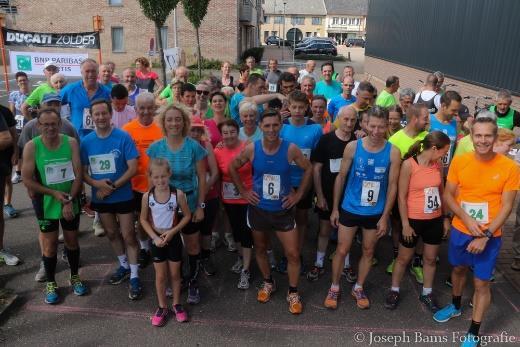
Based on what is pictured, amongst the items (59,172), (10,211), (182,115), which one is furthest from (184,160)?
(10,211)

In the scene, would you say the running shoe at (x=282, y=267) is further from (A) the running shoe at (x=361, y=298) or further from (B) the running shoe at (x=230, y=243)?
(A) the running shoe at (x=361, y=298)

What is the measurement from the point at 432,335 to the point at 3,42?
10.4 metres

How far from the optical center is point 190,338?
11.6 ft

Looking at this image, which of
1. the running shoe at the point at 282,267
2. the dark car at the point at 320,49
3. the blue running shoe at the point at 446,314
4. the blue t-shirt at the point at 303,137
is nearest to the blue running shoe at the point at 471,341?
the blue running shoe at the point at 446,314

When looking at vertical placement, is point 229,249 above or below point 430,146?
below

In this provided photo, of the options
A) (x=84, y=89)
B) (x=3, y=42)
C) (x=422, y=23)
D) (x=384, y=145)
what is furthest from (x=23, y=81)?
(x=422, y=23)

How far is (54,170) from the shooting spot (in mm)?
3766

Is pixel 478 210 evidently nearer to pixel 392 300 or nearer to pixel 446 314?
pixel 446 314

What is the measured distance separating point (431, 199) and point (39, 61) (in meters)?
8.96

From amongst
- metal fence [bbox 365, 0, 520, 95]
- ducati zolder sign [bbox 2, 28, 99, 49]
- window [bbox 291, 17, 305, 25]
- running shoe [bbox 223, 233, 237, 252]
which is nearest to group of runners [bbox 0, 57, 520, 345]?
running shoe [bbox 223, 233, 237, 252]

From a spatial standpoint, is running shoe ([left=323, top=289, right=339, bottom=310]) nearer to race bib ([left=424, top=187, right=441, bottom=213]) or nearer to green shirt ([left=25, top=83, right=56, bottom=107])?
race bib ([left=424, top=187, right=441, bottom=213])

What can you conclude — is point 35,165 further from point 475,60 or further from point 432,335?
point 475,60

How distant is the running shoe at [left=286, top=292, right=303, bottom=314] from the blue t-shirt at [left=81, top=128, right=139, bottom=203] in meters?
1.90

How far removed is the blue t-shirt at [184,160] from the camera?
12.3ft
